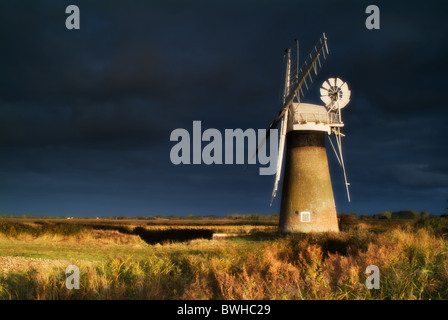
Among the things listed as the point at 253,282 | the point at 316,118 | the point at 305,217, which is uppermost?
the point at 316,118

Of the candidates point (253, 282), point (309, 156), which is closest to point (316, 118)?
point (309, 156)

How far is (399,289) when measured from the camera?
8195 mm

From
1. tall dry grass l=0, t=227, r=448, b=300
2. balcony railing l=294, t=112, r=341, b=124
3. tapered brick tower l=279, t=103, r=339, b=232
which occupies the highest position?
balcony railing l=294, t=112, r=341, b=124

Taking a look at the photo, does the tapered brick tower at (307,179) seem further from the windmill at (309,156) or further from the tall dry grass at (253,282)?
the tall dry grass at (253,282)

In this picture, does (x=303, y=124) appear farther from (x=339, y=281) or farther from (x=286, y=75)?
(x=339, y=281)

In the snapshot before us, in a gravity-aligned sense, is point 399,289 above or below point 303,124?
below

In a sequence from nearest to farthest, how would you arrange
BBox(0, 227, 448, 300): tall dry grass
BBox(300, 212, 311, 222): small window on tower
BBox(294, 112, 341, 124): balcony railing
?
BBox(0, 227, 448, 300): tall dry grass, BBox(300, 212, 311, 222): small window on tower, BBox(294, 112, 341, 124): balcony railing

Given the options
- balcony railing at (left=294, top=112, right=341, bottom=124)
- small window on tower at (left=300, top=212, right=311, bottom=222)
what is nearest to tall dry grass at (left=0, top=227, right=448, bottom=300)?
small window on tower at (left=300, top=212, right=311, bottom=222)

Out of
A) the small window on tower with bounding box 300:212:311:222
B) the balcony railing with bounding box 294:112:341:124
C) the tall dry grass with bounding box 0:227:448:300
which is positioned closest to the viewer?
the tall dry grass with bounding box 0:227:448:300

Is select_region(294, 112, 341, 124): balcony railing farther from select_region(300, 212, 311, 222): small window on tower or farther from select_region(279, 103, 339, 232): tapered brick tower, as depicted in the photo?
select_region(300, 212, 311, 222): small window on tower

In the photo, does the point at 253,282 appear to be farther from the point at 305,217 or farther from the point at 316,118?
the point at 316,118
